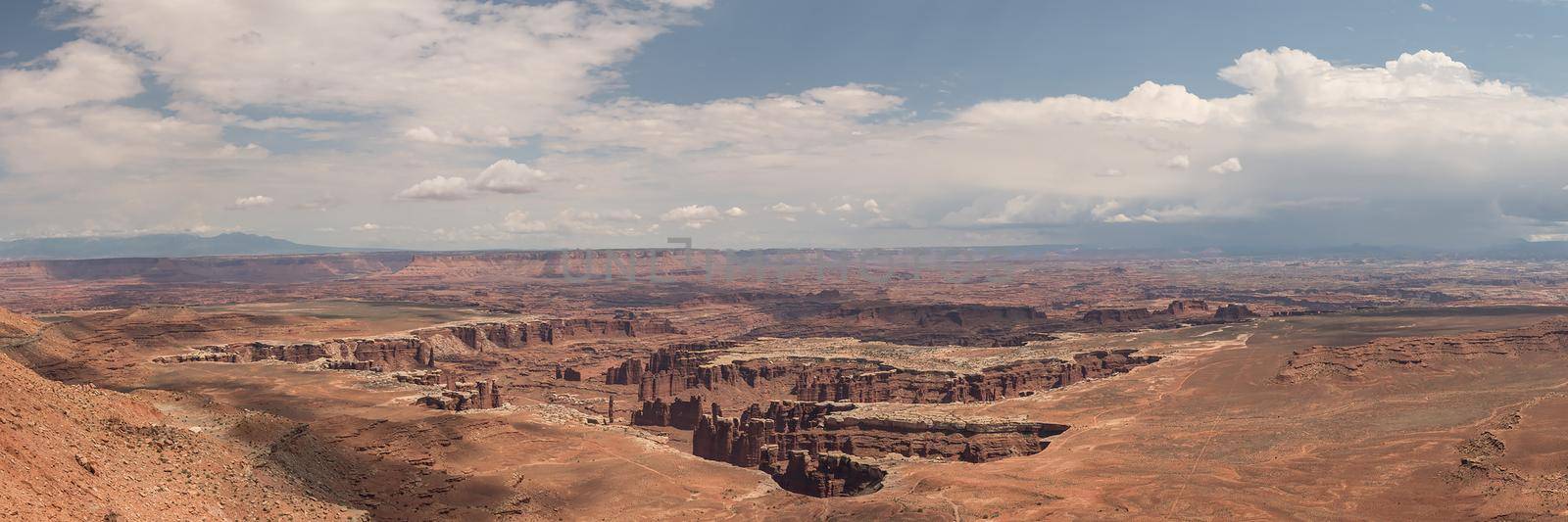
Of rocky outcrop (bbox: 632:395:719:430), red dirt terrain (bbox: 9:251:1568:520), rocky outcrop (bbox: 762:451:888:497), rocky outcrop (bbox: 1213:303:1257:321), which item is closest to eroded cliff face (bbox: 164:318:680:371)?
red dirt terrain (bbox: 9:251:1568:520)

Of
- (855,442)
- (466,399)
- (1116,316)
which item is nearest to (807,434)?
(855,442)

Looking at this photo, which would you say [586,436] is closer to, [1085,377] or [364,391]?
[364,391]

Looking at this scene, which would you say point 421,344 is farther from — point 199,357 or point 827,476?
point 827,476

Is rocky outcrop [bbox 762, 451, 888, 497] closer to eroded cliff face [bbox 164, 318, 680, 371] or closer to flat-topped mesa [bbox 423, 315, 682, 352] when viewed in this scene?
eroded cliff face [bbox 164, 318, 680, 371]

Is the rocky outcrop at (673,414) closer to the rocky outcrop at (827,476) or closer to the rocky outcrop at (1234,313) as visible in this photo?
the rocky outcrop at (827,476)

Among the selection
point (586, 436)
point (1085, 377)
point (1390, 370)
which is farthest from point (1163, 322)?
point (586, 436)

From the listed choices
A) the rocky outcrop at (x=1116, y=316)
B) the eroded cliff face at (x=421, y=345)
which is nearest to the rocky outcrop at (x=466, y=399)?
the eroded cliff face at (x=421, y=345)
